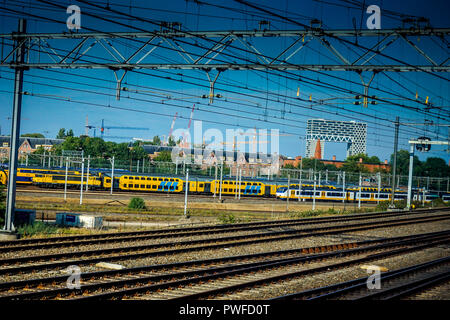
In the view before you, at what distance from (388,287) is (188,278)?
5234mm

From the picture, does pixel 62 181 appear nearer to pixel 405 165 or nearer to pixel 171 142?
pixel 405 165

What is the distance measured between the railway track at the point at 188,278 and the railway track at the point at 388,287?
1535 millimetres

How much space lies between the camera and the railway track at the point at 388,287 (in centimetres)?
1102

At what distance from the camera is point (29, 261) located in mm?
13734

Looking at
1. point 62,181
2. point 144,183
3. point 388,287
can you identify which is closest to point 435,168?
point 144,183

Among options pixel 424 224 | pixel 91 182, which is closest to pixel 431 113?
pixel 424 224

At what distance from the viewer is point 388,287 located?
1233cm

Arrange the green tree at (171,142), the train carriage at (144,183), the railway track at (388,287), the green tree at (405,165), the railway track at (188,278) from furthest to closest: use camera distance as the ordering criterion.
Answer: the green tree at (171,142), the green tree at (405,165), the train carriage at (144,183), the railway track at (388,287), the railway track at (188,278)

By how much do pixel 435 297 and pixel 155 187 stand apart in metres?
43.3

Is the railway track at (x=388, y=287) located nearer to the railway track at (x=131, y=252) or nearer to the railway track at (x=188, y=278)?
the railway track at (x=188, y=278)

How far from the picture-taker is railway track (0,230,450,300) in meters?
10.5

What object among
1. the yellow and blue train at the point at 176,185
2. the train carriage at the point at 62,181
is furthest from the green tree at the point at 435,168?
the train carriage at the point at 62,181

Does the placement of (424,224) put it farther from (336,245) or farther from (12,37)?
(12,37)
